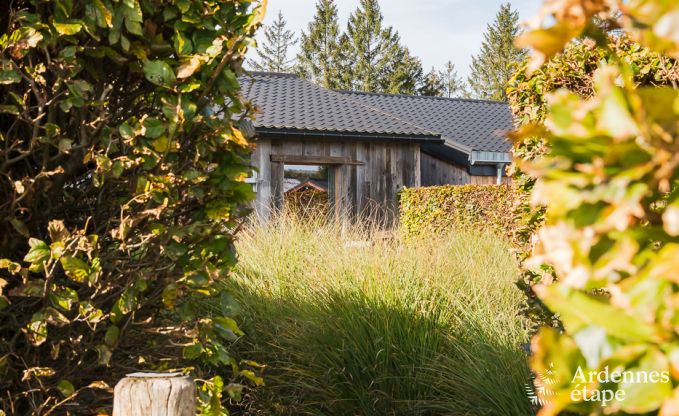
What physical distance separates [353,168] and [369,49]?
3092 cm

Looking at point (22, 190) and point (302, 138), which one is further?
point (302, 138)

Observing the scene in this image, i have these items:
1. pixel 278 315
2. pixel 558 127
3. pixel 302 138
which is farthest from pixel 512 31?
pixel 558 127

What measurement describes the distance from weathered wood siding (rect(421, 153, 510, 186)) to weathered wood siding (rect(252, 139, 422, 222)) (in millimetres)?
3398

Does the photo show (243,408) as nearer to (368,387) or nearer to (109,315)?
(368,387)

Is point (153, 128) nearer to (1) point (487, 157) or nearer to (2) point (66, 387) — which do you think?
(2) point (66, 387)

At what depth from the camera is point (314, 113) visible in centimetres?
1706

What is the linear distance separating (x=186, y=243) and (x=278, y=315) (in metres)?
2.66

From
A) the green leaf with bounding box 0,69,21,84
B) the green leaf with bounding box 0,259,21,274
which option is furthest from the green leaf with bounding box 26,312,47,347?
the green leaf with bounding box 0,69,21,84

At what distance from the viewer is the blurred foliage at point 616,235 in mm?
750

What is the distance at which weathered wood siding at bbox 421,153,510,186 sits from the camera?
66.1 feet

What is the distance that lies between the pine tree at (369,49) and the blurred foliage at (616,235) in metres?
44.2

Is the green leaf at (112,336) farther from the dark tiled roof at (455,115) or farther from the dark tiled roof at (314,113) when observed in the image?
the dark tiled roof at (455,115)

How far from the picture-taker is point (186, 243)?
Result: 2.90 m

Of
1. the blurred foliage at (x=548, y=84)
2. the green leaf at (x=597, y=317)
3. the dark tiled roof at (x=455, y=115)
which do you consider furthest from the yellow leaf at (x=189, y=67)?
the dark tiled roof at (x=455, y=115)
